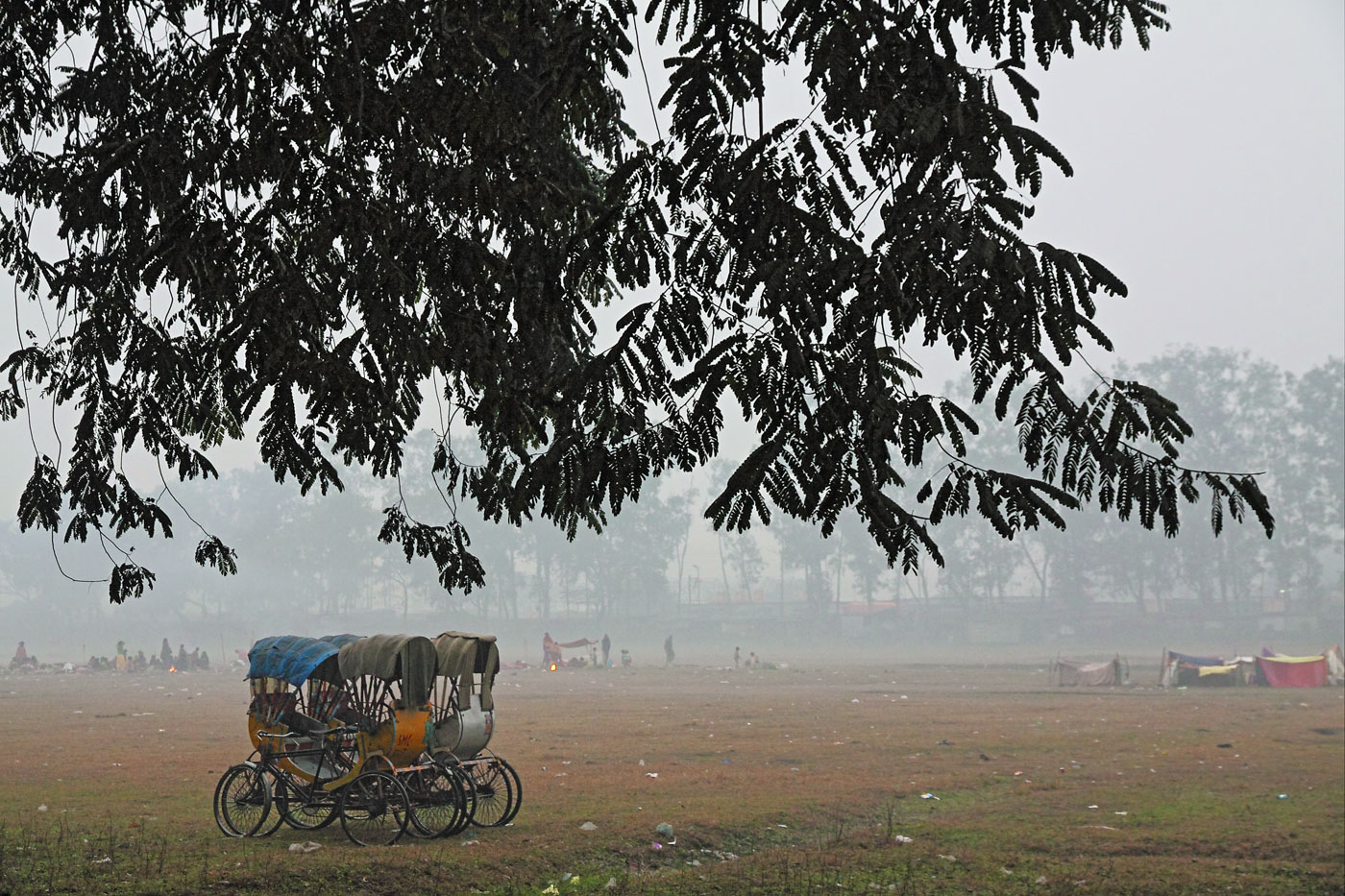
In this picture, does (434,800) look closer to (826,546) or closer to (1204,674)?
(1204,674)

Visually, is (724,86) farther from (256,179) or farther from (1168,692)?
(1168,692)

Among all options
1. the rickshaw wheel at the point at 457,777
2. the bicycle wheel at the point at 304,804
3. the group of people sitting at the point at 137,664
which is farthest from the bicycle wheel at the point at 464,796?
the group of people sitting at the point at 137,664

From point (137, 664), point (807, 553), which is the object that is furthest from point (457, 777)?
point (807, 553)

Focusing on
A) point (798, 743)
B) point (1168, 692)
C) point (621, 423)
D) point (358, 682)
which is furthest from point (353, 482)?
point (621, 423)

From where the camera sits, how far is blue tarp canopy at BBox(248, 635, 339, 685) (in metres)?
9.06

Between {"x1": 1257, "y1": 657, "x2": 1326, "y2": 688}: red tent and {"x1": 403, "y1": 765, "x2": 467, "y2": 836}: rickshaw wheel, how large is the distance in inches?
1074

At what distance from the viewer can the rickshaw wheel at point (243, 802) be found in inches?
363

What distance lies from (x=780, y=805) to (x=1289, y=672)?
78.0 ft

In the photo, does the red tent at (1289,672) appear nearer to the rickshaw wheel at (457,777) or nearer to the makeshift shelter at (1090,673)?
the makeshift shelter at (1090,673)

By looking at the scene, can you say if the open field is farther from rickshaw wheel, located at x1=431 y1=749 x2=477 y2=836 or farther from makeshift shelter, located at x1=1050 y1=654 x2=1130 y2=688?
makeshift shelter, located at x1=1050 y1=654 x2=1130 y2=688

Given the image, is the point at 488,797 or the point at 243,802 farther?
the point at 488,797

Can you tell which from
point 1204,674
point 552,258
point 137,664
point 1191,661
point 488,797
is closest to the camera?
point 552,258

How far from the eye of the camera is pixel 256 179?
572 cm

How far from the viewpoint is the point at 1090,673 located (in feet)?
102
